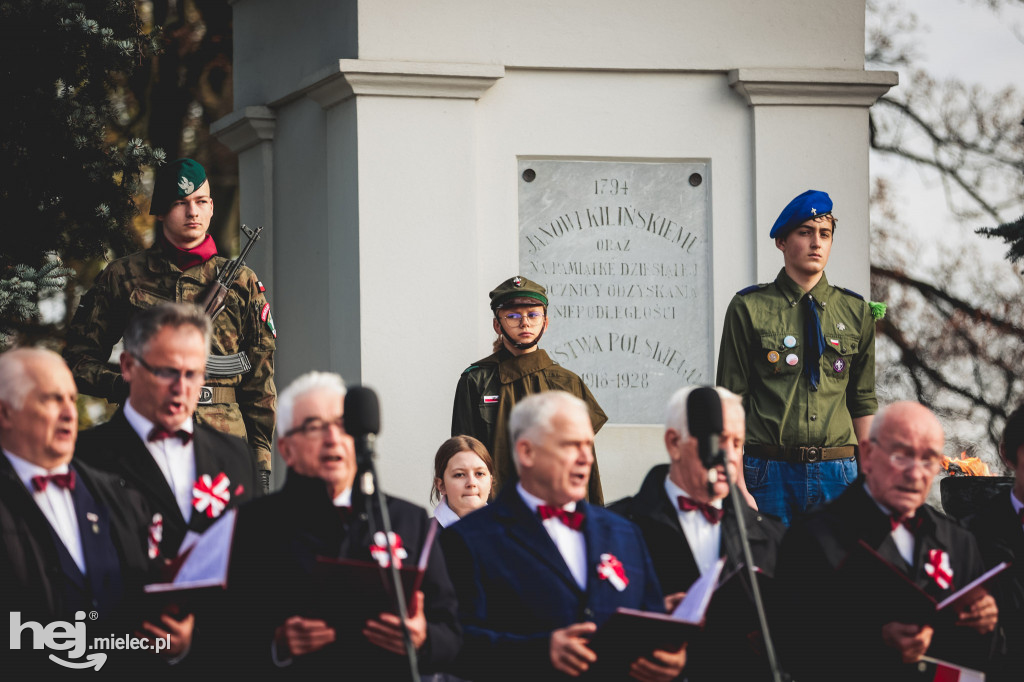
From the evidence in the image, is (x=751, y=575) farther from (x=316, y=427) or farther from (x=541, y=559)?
(x=316, y=427)

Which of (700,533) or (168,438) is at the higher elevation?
(168,438)

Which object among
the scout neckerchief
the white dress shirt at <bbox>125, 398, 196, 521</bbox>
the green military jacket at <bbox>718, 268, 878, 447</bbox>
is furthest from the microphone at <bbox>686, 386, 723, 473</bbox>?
the scout neckerchief

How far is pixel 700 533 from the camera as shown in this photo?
6234 millimetres

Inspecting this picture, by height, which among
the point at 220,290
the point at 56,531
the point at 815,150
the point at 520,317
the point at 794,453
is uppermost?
the point at 815,150

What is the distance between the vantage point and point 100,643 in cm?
539

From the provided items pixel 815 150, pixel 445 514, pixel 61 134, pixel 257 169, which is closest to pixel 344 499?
pixel 445 514

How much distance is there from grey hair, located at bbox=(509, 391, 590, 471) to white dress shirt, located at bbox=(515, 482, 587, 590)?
0.15m

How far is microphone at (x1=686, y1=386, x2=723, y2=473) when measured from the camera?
5727 millimetres

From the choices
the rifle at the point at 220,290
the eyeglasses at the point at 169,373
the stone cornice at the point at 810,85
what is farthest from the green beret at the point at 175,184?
the stone cornice at the point at 810,85

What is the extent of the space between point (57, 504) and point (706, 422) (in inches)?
85.0

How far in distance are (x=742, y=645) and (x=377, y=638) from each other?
1.33 meters

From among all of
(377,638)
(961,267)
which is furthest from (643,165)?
(961,267)

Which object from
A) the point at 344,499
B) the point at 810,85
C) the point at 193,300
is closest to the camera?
the point at 344,499

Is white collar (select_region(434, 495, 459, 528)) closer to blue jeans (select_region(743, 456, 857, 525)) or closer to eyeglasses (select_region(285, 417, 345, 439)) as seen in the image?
blue jeans (select_region(743, 456, 857, 525))
